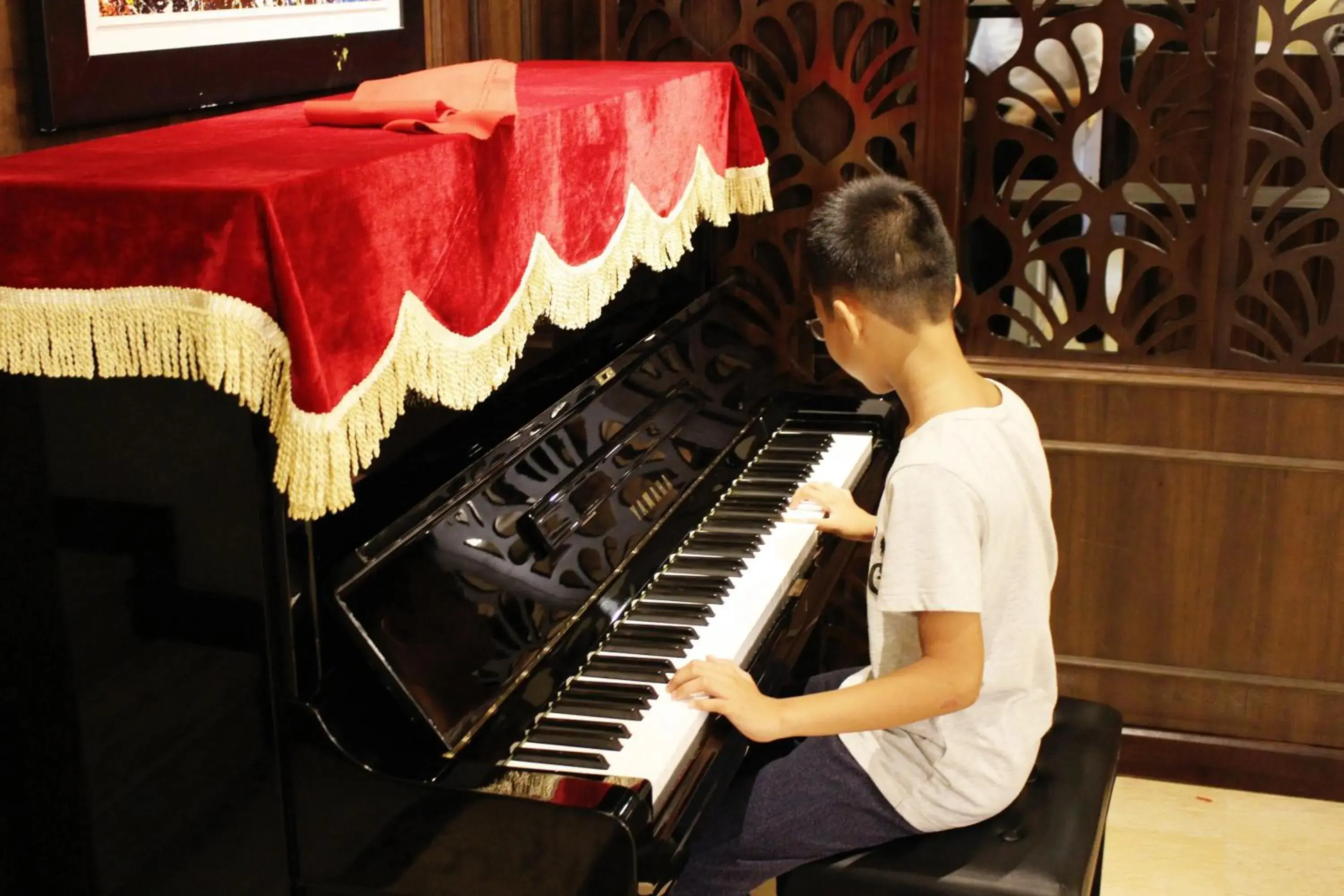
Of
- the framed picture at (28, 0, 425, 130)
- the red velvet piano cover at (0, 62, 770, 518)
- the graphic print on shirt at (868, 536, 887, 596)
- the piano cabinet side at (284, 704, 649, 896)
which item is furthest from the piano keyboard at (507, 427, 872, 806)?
the framed picture at (28, 0, 425, 130)

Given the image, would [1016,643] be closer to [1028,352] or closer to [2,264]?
[2,264]

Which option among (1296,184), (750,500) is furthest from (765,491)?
(1296,184)

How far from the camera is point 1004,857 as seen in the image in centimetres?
181

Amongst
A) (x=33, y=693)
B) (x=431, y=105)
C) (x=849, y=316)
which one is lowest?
(x=33, y=693)

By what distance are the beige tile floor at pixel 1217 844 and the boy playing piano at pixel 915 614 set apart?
106cm

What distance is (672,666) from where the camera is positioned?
1860mm

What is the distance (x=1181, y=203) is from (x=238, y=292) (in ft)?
9.87

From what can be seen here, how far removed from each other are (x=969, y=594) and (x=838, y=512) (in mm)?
734

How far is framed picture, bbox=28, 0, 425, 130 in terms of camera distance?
171 centimetres

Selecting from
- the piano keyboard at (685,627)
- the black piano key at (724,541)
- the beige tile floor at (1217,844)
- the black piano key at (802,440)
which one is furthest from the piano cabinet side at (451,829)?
the beige tile floor at (1217,844)

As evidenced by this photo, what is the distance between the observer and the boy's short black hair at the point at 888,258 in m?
1.77

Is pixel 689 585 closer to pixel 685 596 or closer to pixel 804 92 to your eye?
pixel 685 596

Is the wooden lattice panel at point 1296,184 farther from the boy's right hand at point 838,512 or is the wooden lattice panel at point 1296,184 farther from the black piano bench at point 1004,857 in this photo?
the black piano bench at point 1004,857

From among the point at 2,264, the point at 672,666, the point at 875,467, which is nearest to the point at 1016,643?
the point at 672,666
